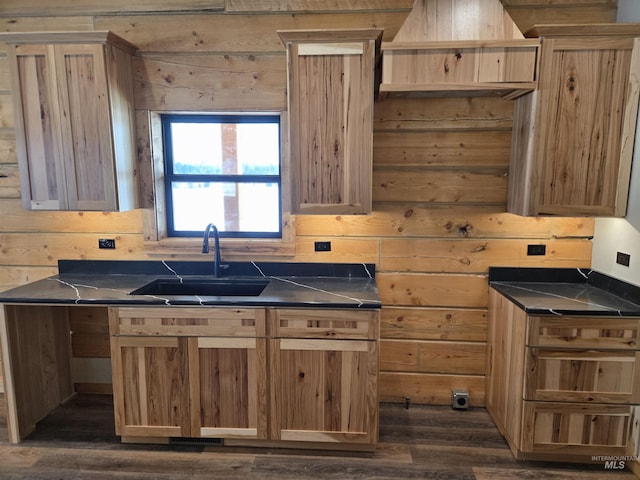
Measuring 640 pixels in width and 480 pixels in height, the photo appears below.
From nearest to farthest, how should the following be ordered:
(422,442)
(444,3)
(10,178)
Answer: (444,3), (422,442), (10,178)

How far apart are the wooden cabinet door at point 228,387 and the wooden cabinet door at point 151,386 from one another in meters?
0.07

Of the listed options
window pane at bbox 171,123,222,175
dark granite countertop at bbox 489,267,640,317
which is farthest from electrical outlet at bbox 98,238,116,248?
dark granite countertop at bbox 489,267,640,317

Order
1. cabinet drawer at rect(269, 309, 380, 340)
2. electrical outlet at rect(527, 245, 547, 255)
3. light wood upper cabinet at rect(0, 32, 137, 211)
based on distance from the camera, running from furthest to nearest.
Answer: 1. electrical outlet at rect(527, 245, 547, 255)
2. light wood upper cabinet at rect(0, 32, 137, 211)
3. cabinet drawer at rect(269, 309, 380, 340)

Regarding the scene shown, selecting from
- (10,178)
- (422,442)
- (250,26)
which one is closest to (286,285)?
(422,442)

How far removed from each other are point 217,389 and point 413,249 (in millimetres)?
1452

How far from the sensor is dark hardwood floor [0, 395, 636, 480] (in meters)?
2.18

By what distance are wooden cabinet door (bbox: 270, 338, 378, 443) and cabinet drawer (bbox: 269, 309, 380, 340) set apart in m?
0.04

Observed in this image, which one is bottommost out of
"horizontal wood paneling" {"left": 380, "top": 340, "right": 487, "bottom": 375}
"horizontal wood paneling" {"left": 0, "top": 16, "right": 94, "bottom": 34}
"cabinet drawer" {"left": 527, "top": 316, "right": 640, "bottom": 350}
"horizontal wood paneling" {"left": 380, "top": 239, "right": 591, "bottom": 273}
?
"horizontal wood paneling" {"left": 380, "top": 340, "right": 487, "bottom": 375}

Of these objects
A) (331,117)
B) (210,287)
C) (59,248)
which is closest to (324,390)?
(210,287)

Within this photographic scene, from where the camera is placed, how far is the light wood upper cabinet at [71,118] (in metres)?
2.33

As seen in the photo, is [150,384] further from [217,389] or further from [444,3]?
[444,3]

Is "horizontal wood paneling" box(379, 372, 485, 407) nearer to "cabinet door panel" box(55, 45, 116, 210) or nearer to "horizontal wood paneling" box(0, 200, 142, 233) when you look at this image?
"horizontal wood paneling" box(0, 200, 142, 233)

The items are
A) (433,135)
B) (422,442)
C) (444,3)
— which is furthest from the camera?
(433,135)

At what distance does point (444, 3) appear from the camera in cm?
220
